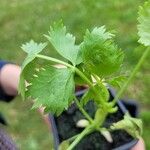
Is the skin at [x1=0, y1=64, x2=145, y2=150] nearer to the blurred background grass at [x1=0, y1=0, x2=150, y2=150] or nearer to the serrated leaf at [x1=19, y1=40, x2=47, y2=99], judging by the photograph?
the blurred background grass at [x1=0, y1=0, x2=150, y2=150]

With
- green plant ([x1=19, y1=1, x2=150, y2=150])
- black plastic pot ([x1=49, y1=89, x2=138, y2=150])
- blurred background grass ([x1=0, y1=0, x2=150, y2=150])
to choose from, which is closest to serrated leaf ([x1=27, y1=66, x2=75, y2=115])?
green plant ([x1=19, y1=1, x2=150, y2=150])

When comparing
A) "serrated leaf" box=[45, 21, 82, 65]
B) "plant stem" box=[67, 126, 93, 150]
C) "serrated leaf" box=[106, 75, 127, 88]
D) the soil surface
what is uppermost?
"serrated leaf" box=[45, 21, 82, 65]

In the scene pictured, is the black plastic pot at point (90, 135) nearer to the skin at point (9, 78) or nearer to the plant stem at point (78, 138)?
the plant stem at point (78, 138)

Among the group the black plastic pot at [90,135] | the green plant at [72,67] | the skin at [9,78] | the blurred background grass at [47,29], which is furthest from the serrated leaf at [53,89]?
the blurred background grass at [47,29]

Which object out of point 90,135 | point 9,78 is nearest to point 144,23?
point 90,135

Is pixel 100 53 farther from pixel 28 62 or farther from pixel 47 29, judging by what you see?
pixel 47 29

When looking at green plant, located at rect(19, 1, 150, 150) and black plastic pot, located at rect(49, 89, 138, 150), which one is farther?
black plastic pot, located at rect(49, 89, 138, 150)

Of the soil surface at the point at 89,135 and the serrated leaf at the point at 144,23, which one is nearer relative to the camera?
the serrated leaf at the point at 144,23
